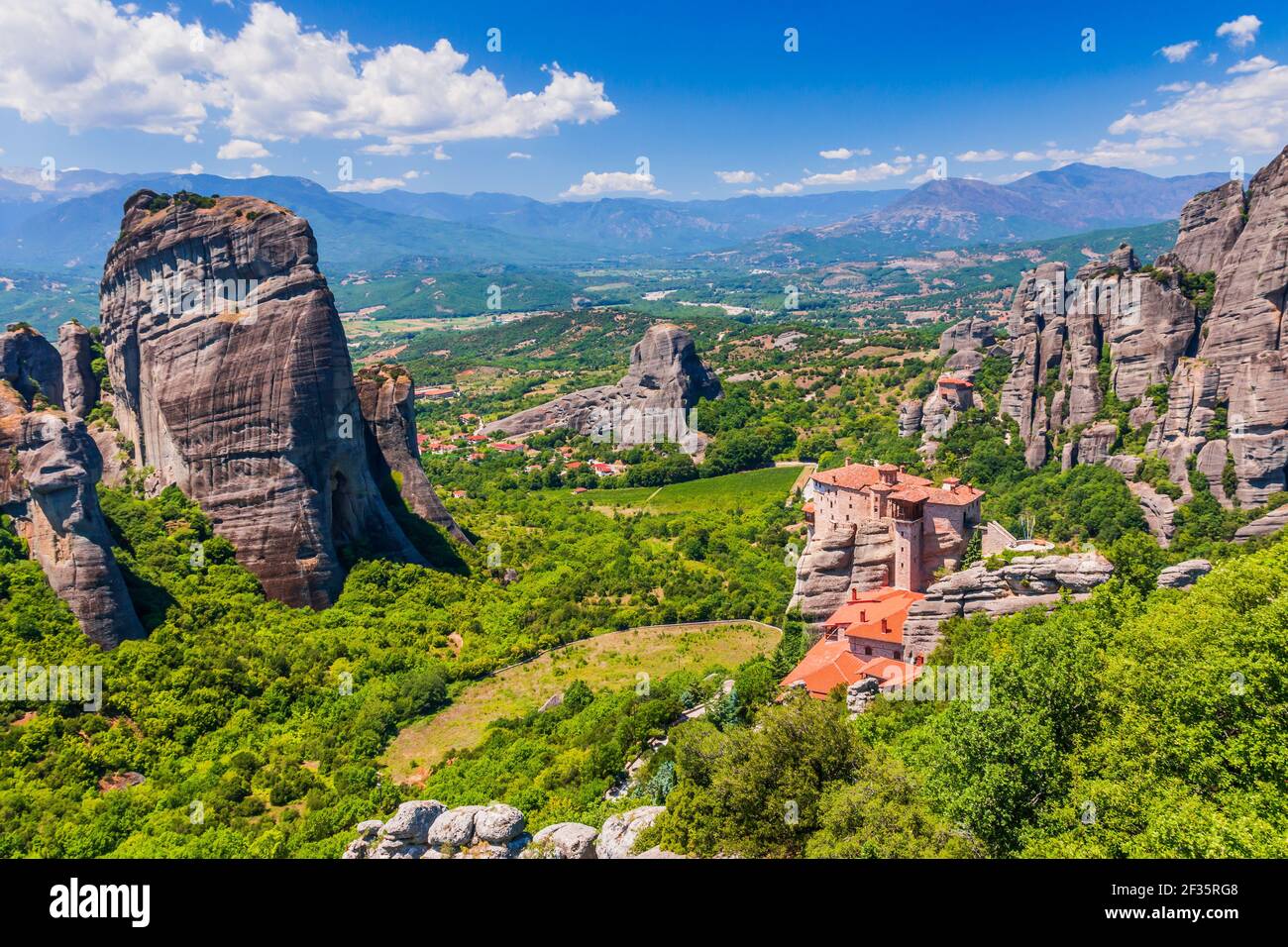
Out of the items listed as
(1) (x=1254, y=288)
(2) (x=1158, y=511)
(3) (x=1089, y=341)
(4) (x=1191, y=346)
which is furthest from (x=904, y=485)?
(3) (x=1089, y=341)

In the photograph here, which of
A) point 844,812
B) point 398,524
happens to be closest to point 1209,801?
point 844,812

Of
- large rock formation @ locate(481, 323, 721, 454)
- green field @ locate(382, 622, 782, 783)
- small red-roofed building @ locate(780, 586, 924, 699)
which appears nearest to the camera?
small red-roofed building @ locate(780, 586, 924, 699)

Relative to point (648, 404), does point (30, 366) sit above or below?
above

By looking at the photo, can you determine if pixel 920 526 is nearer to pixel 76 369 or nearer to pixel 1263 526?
pixel 1263 526

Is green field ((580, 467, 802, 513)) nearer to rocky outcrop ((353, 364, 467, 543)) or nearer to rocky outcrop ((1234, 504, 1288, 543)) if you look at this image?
rocky outcrop ((353, 364, 467, 543))

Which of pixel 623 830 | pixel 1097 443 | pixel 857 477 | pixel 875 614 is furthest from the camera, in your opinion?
pixel 1097 443

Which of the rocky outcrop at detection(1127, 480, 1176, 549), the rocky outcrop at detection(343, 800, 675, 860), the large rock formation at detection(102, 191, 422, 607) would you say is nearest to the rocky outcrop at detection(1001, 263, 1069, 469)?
the rocky outcrop at detection(1127, 480, 1176, 549)
